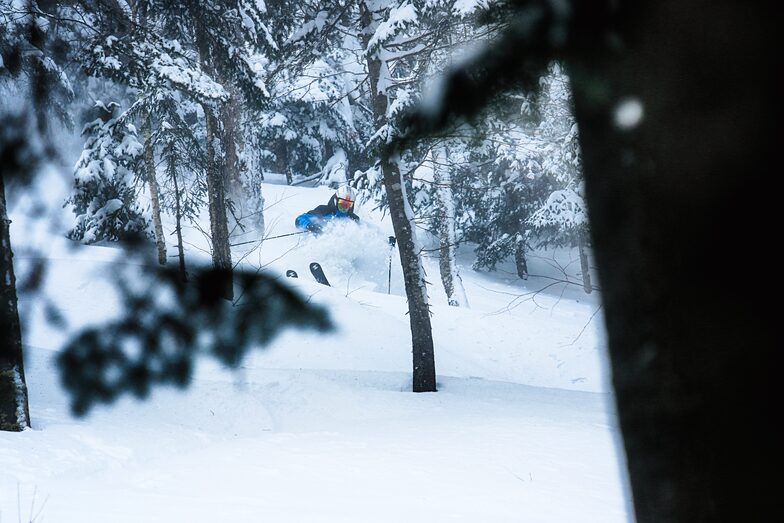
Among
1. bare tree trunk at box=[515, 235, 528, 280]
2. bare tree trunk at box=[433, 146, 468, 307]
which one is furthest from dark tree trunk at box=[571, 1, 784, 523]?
bare tree trunk at box=[515, 235, 528, 280]

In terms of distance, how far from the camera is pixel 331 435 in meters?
7.50

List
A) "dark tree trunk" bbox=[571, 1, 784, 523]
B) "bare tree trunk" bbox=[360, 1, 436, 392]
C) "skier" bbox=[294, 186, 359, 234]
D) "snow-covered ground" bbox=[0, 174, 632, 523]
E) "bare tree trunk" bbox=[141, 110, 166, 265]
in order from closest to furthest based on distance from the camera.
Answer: "dark tree trunk" bbox=[571, 1, 784, 523] < "snow-covered ground" bbox=[0, 174, 632, 523] < "bare tree trunk" bbox=[360, 1, 436, 392] < "bare tree trunk" bbox=[141, 110, 166, 265] < "skier" bbox=[294, 186, 359, 234]

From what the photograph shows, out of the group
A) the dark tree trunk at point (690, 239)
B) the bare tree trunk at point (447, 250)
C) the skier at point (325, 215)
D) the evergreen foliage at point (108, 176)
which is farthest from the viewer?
the skier at point (325, 215)

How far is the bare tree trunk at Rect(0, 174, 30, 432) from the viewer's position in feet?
22.2

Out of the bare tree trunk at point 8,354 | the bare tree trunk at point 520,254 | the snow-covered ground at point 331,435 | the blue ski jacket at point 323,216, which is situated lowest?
the snow-covered ground at point 331,435

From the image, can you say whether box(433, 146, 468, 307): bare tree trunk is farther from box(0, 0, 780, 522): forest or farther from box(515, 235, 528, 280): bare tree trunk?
box(515, 235, 528, 280): bare tree trunk

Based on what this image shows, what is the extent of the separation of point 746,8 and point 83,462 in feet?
21.5

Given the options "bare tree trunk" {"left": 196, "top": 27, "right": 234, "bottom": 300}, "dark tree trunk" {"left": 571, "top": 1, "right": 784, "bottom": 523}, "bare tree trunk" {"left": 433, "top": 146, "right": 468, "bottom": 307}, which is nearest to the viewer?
"dark tree trunk" {"left": 571, "top": 1, "right": 784, "bottom": 523}

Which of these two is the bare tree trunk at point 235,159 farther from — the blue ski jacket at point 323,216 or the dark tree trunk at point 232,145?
the blue ski jacket at point 323,216

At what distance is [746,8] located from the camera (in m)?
1.00

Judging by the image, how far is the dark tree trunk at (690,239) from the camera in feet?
3.25

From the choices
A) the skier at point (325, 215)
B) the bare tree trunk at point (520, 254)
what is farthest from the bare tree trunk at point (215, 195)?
the bare tree trunk at point (520, 254)

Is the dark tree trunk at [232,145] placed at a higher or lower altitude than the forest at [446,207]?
higher

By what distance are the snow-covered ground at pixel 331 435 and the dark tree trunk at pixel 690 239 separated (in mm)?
248
